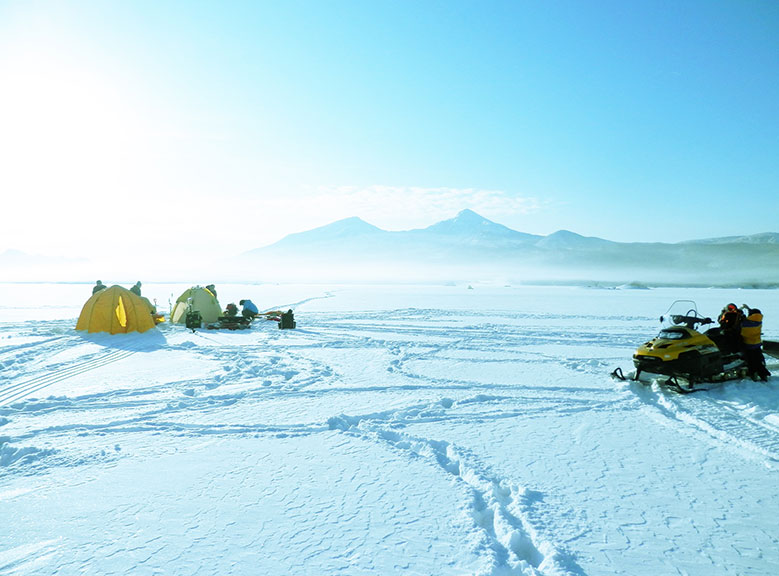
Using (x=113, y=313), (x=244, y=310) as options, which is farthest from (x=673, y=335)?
(x=113, y=313)

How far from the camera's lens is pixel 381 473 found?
4520mm

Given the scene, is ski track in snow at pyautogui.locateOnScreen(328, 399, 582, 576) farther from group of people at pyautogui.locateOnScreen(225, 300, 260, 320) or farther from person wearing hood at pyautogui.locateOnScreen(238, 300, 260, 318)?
person wearing hood at pyautogui.locateOnScreen(238, 300, 260, 318)

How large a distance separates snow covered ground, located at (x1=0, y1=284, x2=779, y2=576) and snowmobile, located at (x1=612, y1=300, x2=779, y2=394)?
0.38 m

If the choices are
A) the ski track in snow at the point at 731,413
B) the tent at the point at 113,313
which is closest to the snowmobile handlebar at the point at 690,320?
the ski track in snow at the point at 731,413

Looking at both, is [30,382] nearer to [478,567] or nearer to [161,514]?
[161,514]

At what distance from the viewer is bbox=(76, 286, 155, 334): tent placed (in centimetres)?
1478

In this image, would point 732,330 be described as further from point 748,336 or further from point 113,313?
point 113,313

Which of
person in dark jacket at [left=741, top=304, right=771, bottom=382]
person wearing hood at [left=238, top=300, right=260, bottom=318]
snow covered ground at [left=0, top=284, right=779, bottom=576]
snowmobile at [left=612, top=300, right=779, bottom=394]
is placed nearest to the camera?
snow covered ground at [left=0, top=284, right=779, bottom=576]

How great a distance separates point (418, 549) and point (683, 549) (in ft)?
6.42

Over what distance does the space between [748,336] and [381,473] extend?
24.9 ft

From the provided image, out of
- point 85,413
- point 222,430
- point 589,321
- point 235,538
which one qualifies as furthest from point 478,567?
point 589,321

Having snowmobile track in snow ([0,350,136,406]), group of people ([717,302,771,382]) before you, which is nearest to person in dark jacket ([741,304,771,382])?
group of people ([717,302,771,382])

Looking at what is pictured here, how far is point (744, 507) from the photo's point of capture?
3.79 m

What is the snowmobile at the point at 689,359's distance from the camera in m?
7.46
